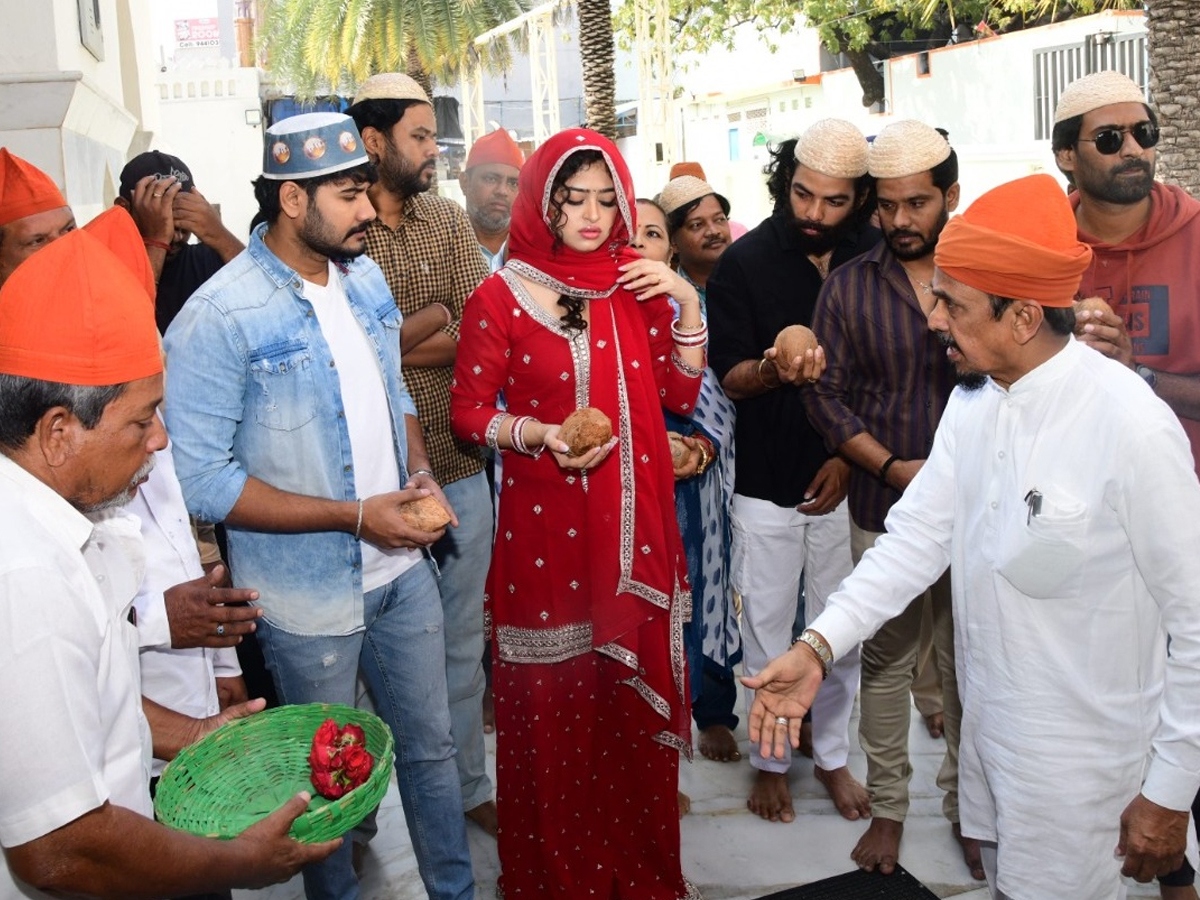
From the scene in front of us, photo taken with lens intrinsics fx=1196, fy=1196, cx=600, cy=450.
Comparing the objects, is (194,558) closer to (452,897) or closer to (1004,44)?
(452,897)

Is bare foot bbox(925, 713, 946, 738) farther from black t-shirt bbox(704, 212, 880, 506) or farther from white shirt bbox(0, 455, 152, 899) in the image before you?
white shirt bbox(0, 455, 152, 899)

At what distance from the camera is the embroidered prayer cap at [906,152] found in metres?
3.88

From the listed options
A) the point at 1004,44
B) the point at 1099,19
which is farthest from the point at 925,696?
the point at 1004,44

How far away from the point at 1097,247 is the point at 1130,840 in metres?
2.23

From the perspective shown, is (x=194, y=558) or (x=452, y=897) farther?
(x=452, y=897)

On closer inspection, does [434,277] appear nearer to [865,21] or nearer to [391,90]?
[391,90]

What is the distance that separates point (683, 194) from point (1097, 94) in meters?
1.65

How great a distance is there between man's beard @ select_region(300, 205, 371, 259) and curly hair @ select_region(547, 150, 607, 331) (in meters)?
0.65

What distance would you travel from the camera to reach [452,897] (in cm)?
354

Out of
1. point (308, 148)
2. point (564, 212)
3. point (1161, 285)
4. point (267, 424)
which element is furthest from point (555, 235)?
point (1161, 285)

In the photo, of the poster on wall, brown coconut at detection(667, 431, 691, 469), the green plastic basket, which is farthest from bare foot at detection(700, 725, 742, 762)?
the poster on wall

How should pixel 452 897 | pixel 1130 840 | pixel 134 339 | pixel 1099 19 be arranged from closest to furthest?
1. pixel 134 339
2. pixel 1130 840
3. pixel 452 897
4. pixel 1099 19

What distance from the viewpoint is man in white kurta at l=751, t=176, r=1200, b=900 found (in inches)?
94.3

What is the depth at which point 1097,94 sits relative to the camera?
13.3ft
